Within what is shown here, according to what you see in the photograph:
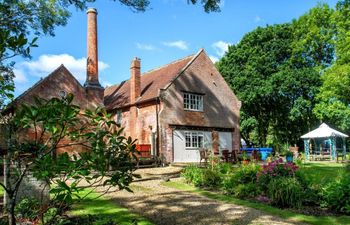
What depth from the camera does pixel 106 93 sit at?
131 ft

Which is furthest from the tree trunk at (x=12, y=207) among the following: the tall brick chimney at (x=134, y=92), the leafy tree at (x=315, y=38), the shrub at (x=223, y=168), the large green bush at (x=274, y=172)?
the leafy tree at (x=315, y=38)

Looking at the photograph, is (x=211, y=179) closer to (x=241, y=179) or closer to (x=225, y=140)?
(x=241, y=179)

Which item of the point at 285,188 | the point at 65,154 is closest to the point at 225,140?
the point at 285,188

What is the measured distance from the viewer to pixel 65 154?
351cm

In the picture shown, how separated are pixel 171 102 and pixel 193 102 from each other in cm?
284

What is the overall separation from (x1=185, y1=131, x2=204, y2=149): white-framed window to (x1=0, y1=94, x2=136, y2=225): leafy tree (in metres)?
23.9

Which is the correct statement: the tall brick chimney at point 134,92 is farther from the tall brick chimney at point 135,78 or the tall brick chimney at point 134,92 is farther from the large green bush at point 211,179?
the large green bush at point 211,179

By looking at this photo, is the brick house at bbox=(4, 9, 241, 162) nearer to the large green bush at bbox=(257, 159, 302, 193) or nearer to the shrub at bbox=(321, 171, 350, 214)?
the large green bush at bbox=(257, 159, 302, 193)

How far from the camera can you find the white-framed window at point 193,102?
2894cm

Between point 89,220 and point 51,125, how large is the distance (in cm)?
437

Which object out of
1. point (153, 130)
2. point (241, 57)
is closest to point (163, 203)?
point (153, 130)

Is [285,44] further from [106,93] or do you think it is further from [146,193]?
[146,193]

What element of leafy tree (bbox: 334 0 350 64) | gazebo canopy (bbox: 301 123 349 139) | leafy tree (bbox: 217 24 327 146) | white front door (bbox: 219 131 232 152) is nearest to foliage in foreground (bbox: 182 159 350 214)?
white front door (bbox: 219 131 232 152)

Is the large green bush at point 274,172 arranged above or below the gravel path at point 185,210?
above
